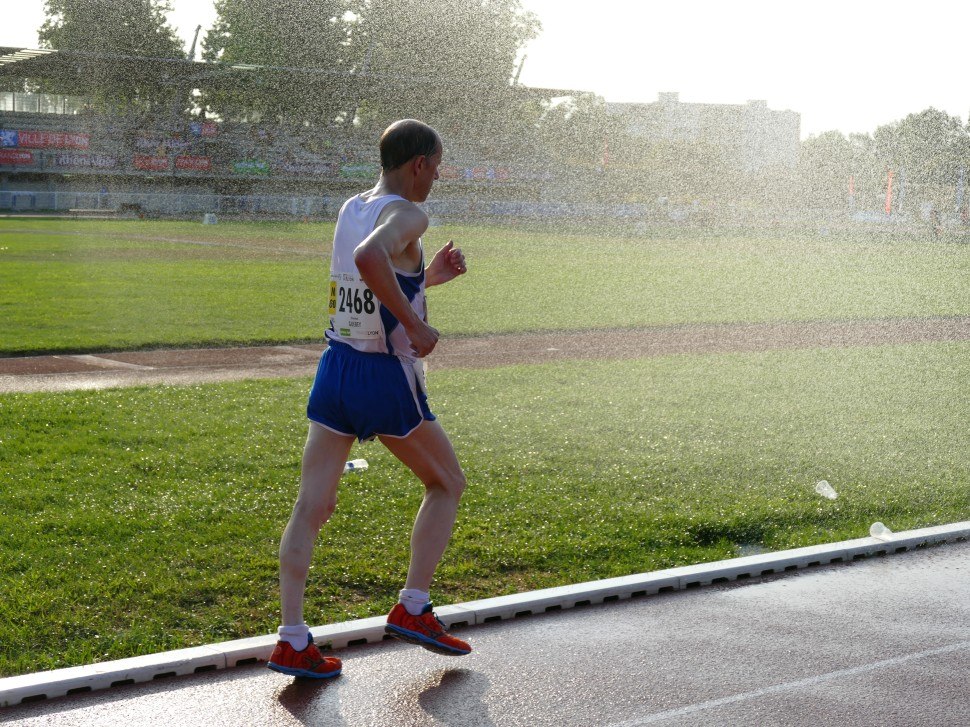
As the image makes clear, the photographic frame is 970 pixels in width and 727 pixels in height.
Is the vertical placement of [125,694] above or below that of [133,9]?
below

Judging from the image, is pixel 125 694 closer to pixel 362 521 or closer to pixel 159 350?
pixel 362 521

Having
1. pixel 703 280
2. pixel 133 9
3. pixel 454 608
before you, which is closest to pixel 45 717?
pixel 454 608

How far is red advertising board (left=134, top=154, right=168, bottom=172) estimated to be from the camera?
170 ft

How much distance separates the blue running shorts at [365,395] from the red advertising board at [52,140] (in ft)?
168

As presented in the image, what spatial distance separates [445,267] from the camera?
3.77m

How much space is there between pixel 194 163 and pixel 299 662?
52.3m

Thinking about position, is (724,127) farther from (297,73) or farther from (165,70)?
(165,70)

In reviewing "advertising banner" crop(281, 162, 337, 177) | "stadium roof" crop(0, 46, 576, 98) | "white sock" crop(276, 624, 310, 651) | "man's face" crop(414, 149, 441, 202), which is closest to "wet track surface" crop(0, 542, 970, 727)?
"white sock" crop(276, 624, 310, 651)

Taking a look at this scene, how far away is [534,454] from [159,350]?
6195 mm

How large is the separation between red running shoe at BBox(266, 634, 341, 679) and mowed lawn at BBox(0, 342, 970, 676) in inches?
23.4

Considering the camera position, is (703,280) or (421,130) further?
(703,280)

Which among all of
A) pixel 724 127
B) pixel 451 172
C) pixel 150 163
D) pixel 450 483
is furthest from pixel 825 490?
pixel 724 127

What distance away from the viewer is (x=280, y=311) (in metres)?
15.8

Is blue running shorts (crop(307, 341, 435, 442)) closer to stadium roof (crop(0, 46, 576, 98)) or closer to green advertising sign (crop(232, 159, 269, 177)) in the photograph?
stadium roof (crop(0, 46, 576, 98))
